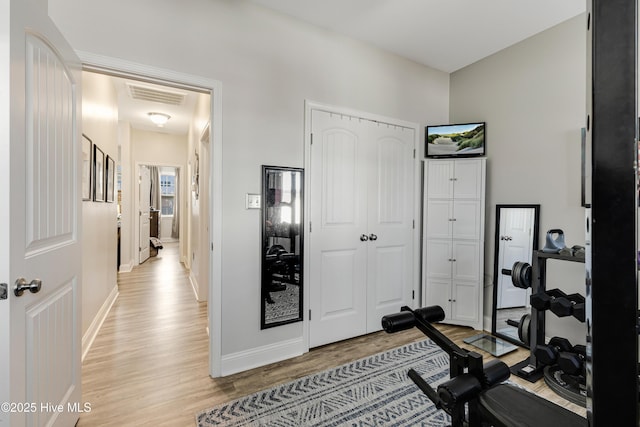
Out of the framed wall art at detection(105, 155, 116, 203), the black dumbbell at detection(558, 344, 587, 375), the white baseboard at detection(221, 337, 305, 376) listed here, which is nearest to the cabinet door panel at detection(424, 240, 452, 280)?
the black dumbbell at detection(558, 344, 587, 375)

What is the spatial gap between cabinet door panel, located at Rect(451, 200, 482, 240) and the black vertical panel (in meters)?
2.91

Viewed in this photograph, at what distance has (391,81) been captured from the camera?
3150mm

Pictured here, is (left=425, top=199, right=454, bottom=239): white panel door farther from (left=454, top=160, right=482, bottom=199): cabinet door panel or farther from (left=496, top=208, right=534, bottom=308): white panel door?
(left=496, top=208, right=534, bottom=308): white panel door

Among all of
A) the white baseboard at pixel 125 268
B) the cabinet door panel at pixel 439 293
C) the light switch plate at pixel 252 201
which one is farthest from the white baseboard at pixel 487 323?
the white baseboard at pixel 125 268

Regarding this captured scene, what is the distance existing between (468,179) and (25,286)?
11.2 ft

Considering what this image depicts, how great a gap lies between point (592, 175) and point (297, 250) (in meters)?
2.26

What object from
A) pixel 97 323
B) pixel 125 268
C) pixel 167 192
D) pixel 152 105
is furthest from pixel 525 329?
pixel 167 192

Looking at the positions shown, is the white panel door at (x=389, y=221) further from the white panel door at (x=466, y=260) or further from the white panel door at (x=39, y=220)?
the white panel door at (x=39, y=220)

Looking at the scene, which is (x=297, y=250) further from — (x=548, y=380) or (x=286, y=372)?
(x=548, y=380)

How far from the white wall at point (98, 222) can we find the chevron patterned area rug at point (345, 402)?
1730 millimetres

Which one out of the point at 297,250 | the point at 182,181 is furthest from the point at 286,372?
the point at 182,181

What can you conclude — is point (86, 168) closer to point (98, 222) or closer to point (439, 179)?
point (98, 222)

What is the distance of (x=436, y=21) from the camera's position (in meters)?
2.61

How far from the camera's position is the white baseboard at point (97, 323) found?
2.56 meters
